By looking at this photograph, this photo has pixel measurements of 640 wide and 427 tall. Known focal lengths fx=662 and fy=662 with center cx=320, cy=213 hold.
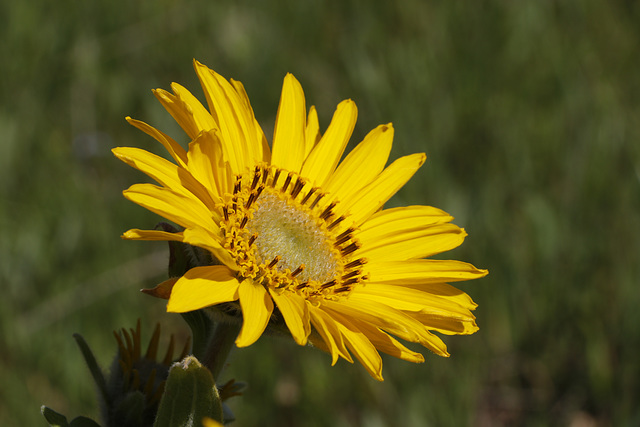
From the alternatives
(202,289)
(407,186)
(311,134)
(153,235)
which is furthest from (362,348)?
(407,186)

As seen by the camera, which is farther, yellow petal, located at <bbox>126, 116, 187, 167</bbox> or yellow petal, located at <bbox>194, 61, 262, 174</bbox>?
yellow petal, located at <bbox>194, 61, 262, 174</bbox>

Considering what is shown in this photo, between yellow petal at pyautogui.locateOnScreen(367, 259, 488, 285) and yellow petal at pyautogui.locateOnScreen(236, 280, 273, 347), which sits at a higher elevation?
yellow petal at pyautogui.locateOnScreen(367, 259, 488, 285)

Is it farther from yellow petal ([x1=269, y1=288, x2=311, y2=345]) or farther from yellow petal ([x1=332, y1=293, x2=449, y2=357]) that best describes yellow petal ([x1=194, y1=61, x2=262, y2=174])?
yellow petal ([x1=332, y1=293, x2=449, y2=357])

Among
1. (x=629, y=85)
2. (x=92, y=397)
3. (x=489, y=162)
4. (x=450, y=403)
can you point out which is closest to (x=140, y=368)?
(x=92, y=397)

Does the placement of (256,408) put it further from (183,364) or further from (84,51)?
(84,51)

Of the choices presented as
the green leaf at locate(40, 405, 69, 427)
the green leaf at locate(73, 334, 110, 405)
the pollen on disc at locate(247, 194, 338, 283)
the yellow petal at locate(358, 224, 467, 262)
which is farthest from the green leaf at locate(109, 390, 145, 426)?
the yellow petal at locate(358, 224, 467, 262)
